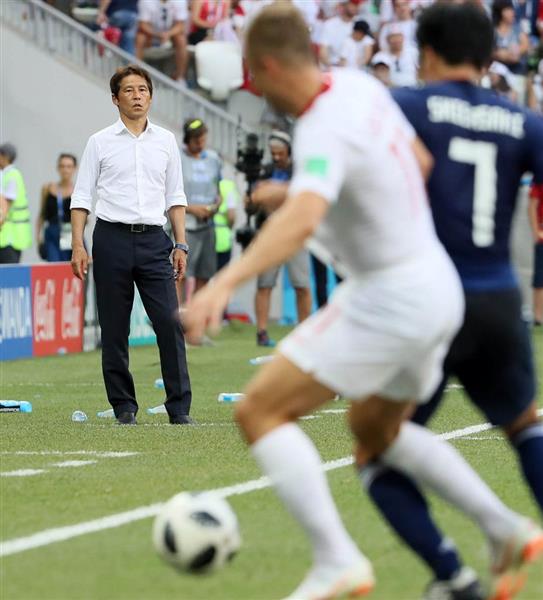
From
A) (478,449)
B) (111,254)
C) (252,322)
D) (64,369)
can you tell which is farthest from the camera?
(252,322)

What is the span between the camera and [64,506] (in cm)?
781

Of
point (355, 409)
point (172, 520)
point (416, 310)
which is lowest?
point (172, 520)

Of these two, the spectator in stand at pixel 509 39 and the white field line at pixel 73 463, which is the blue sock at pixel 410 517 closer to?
the white field line at pixel 73 463

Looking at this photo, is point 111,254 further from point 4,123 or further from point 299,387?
point 4,123

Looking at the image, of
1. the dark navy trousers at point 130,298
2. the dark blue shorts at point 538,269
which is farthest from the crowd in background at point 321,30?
the dark navy trousers at point 130,298

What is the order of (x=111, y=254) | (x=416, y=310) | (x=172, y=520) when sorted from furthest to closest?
1. (x=111, y=254)
2. (x=172, y=520)
3. (x=416, y=310)

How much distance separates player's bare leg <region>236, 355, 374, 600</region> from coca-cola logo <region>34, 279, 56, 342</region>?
1234cm

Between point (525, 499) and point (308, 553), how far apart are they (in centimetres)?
160

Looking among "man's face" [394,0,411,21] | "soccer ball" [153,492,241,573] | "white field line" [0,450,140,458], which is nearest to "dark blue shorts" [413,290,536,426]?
"soccer ball" [153,492,241,573]

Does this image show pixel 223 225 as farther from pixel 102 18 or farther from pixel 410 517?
pixel 410 517

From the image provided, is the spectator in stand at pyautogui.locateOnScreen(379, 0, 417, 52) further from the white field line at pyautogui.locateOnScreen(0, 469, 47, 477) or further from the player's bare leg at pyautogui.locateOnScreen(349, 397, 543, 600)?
the player's bare leg at pyautogui.locateOnScreen(349, 397, 543, 600)

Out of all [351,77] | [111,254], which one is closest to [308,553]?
[351,77]

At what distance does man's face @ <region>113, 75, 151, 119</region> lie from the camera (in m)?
11.1

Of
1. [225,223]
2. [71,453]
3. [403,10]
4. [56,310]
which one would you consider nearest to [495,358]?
[71,453]
